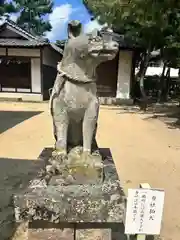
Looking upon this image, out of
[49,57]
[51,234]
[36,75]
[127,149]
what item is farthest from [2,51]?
[51,234]

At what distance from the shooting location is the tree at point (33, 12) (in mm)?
33281

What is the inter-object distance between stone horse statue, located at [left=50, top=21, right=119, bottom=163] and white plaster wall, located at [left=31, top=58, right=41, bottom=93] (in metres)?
15.5

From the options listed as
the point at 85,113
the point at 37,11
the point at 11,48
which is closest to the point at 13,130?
the point at 85,113

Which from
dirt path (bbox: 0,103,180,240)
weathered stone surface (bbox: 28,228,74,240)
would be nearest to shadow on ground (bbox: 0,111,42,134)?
dirt path (bbox: 0,103,180,240)

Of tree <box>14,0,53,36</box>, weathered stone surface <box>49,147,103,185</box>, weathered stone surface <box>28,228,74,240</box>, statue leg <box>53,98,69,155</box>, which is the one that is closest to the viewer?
weathered stone surface <box>28,228,74,240</box>

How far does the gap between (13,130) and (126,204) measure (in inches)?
296

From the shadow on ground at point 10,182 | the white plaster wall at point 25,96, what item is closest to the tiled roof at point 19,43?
the white plaster wall at point 25,96

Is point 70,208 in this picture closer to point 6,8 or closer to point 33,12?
point 6,8

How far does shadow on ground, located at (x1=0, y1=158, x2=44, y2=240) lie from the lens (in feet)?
10.8

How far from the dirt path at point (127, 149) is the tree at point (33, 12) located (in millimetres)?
24677

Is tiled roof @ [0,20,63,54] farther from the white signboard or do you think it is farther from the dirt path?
the white signboard

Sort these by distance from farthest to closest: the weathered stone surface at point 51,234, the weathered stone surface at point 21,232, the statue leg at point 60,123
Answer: the weathered stone surface at point 21,232
the statue leg at point 60,123
the weathered stone surface at point 51,234

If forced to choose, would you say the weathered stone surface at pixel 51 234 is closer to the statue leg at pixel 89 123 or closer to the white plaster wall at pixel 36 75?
the statue leg at pixel 89 123

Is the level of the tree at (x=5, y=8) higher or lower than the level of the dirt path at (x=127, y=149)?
higher
